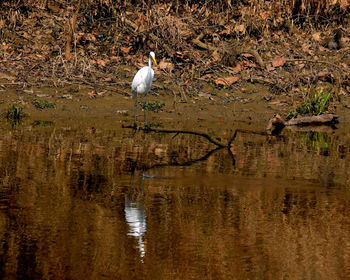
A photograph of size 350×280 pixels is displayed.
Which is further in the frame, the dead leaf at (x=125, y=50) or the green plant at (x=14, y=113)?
the dead leaf at (x=125, y=50)

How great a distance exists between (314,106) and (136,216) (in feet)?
28.0

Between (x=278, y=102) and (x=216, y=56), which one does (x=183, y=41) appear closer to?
(x=216, y=56)

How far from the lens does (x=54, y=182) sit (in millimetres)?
9031

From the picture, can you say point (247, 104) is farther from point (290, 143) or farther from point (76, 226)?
point (76, 226)

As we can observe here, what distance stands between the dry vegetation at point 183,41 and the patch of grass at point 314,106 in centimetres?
97

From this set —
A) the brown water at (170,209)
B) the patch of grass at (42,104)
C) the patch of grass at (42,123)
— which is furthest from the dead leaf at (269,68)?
the brown water at (170,209)

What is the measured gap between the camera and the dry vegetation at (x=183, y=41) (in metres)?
17.3

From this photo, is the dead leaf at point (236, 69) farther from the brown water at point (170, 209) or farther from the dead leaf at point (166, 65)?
the brown water at point (170, 209)

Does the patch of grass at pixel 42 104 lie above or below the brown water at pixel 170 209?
above

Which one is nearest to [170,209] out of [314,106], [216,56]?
[314,106]

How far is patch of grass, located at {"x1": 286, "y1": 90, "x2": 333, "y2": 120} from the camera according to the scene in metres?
15.4

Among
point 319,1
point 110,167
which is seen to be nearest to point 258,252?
point 110,167

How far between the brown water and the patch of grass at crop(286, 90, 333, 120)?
300cm

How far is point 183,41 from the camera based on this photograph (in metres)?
18.3
